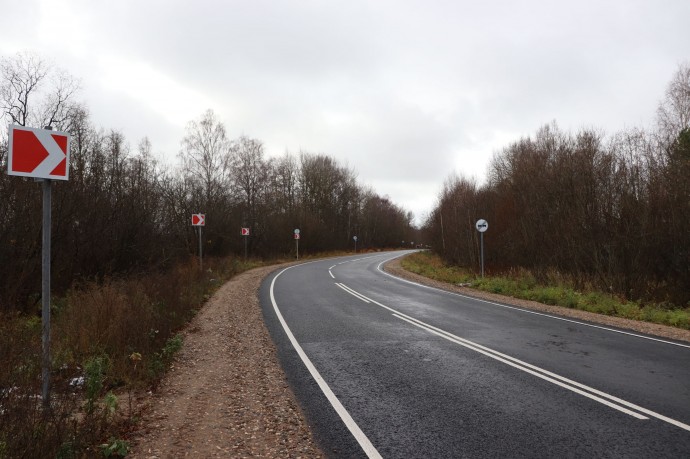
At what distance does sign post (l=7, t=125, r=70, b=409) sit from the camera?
4129 mm

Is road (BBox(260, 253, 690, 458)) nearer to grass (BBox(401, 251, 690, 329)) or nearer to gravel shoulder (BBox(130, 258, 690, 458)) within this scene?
gravel shoulder (BBox(130, 258, 690, 458))

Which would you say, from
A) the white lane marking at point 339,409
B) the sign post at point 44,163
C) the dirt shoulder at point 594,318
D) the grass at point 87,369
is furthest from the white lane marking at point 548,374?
the sign post at point 44,163

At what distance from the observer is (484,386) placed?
585 centimetres

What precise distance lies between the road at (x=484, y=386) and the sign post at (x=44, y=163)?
2.86 m

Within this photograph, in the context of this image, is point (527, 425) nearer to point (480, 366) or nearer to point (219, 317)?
point (480, 366)

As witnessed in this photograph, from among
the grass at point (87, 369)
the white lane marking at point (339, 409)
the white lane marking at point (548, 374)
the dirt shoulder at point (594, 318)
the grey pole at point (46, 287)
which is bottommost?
the dirt shoulder at point (594, 318)

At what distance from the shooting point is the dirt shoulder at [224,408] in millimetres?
4090

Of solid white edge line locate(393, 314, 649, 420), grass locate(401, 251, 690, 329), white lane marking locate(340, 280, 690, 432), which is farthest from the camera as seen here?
grass locate(401, 251, 690, 329)

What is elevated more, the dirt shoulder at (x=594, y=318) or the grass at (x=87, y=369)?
the grass at (x=87, y=369)

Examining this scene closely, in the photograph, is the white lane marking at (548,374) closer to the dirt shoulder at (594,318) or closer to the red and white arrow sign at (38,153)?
the dirt shoulder at (594,318)

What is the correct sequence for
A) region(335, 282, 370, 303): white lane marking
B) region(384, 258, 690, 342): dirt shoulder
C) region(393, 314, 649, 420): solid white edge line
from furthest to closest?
region(335, 282, 370, 303): white lane marking < region(384, 258, 690, 342): dirt shoulder < region(393, 314, 649, 420): solid white edge line

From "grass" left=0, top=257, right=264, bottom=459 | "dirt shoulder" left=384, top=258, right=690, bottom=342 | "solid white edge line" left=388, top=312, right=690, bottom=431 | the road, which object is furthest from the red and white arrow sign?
"dirt shoulder" left=384, top=258, right=690, bottom=342

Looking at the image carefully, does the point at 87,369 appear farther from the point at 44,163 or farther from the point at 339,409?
the point at 339,409

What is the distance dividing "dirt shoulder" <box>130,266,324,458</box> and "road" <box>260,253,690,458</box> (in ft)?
0.92
